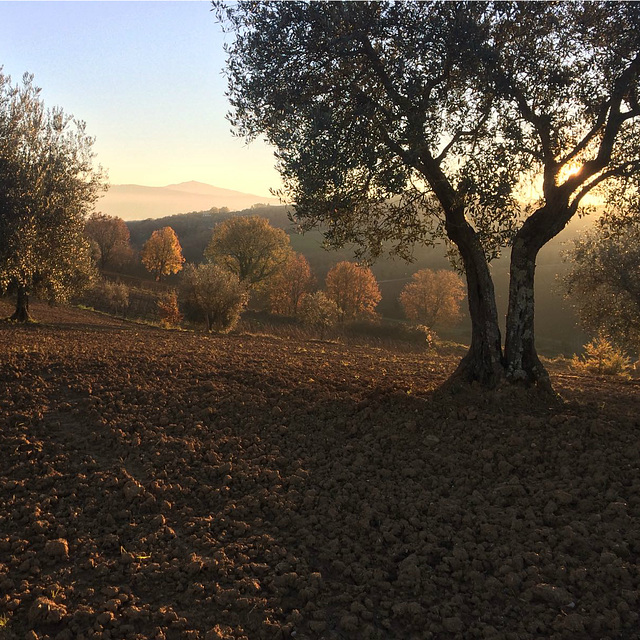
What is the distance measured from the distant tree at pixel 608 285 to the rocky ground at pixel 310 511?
485 inches

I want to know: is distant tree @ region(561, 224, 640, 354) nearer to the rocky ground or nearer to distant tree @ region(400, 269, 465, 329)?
the rocky ground

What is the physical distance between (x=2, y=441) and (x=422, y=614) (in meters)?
7.05

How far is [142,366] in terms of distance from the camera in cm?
1199

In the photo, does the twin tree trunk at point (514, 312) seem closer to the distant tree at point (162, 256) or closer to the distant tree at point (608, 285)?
the distant tree at point (608, 285)

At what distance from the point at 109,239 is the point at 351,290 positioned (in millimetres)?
45612

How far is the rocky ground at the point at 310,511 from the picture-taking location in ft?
14.7

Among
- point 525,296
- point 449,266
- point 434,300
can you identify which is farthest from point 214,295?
point 449,266

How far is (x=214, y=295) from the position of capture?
114 ft

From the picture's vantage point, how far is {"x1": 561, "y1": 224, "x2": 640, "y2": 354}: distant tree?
20469 millimetres

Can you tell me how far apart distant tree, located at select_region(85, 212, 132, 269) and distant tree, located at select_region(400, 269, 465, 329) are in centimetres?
5191

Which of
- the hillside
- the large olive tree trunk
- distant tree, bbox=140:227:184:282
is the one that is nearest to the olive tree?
the large olive tree trunk

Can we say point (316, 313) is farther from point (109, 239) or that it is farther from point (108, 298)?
point (109, 239)

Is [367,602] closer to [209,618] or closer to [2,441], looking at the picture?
[209,618]

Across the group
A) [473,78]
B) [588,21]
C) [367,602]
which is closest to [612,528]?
[367,602]
